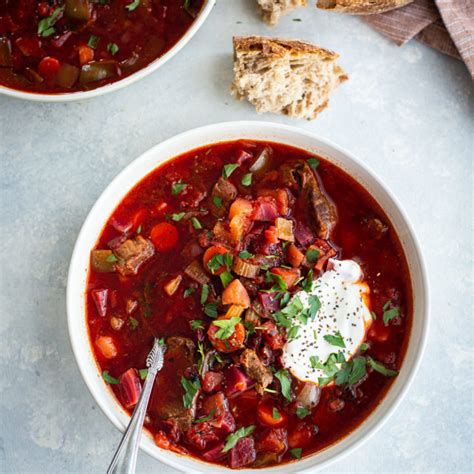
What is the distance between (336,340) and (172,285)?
1.03 metres

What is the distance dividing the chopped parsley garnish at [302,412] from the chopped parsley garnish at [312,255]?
34.6 inches

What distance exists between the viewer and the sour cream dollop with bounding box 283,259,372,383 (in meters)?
4.09

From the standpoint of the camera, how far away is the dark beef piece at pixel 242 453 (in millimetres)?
4066

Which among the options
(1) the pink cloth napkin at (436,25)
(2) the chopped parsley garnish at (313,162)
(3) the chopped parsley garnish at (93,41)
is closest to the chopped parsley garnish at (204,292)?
(2) the chopped parsley garnish at (313,162)

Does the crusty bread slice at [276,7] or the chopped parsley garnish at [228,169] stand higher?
the crusty bread slice at [276,7]

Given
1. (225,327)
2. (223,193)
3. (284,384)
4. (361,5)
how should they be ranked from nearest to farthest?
(225,327)
(284,384)
(223,193)
(361,5)

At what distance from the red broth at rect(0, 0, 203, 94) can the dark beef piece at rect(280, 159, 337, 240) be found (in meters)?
1.12

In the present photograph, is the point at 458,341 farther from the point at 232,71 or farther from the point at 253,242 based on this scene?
the point at 232,71

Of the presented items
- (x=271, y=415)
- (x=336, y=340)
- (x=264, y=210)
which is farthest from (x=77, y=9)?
(x=271, y=415)

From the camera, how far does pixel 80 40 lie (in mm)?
4406

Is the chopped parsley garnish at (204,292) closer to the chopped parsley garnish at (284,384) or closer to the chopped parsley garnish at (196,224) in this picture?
the chopped parsley garnish at (196,224)

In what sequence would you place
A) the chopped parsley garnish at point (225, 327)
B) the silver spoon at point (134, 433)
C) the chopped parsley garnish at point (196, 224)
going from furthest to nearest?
the chopped parsley garnish at point (196, 224) → the chopped parsley garnish at point (225, 327) → the silver spoon at point (134, 433)

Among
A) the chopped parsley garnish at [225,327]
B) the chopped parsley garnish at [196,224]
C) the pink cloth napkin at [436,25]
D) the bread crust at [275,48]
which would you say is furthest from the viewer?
the pink cloth napkin at [436,25]

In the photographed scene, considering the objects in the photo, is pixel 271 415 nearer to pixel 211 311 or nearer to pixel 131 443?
pixel 211 311
